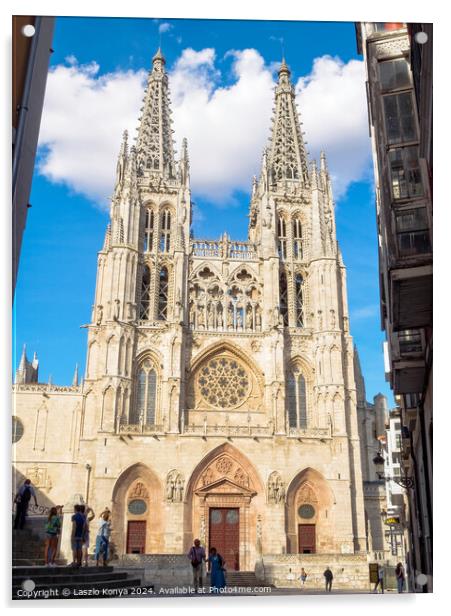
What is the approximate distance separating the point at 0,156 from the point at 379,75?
6.47m

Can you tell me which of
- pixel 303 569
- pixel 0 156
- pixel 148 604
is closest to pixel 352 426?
pixel 303 569

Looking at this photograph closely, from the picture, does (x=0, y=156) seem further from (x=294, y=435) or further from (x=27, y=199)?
(x=294, y=435)

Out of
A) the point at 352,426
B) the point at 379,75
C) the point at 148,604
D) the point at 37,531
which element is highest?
the point at 379,75

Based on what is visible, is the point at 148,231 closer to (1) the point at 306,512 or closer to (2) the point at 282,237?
(2) the point at 282,237

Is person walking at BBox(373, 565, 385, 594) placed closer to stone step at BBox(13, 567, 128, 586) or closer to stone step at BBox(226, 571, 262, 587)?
stone step at BBox(226, 571, 262, 587)

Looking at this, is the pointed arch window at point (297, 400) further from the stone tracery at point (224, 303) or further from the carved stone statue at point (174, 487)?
the carved stone statue at point (174, 487)

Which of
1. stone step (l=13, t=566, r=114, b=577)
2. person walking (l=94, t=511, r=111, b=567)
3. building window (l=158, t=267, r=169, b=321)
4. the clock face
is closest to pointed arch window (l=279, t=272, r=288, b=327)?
building window (l=158, t=267, r=169, b=321)

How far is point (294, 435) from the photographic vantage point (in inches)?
1162

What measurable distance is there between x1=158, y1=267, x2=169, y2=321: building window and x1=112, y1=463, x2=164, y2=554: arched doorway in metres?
7.56

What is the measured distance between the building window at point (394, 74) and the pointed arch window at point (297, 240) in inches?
896

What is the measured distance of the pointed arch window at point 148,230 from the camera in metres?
33.8

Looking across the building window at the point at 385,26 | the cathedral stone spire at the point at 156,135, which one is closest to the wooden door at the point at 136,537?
the cathedral stone spire at the point at 156,135

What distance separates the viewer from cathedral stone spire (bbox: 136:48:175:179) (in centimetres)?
3588

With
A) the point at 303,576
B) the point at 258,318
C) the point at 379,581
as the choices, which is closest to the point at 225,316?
the point at 258,318
